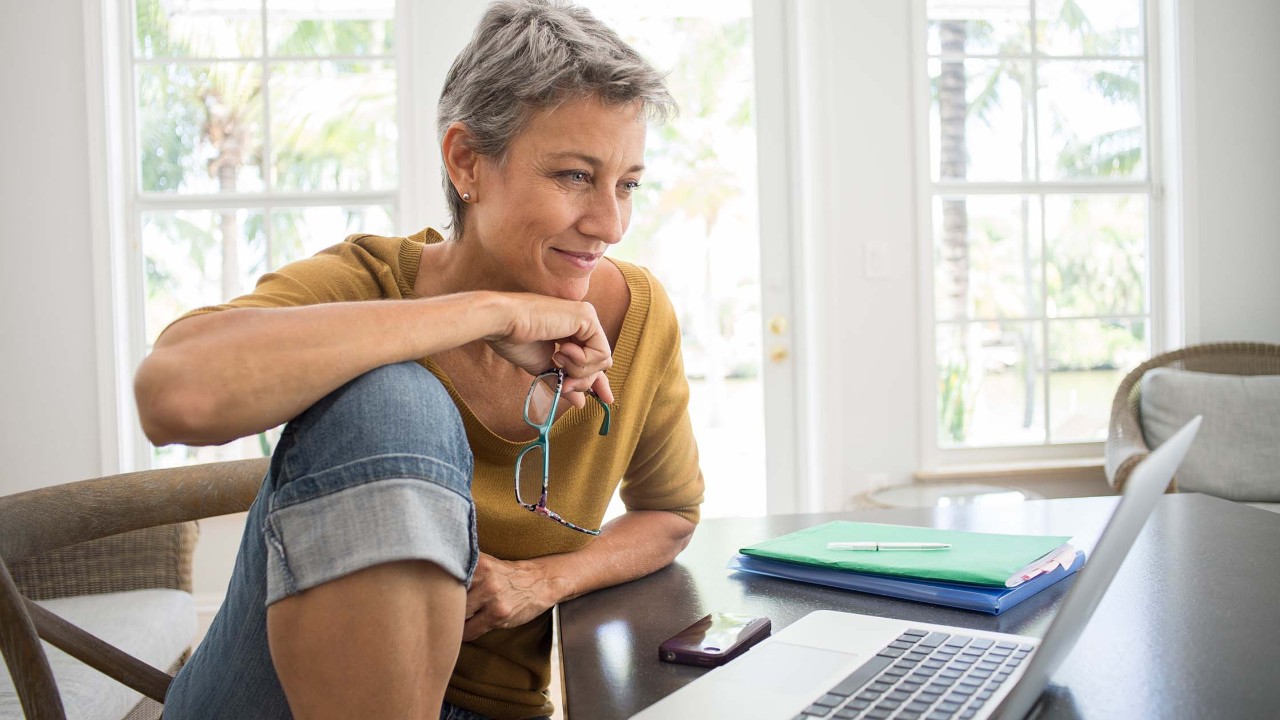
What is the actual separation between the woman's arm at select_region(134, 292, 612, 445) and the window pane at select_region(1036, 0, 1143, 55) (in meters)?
3.39

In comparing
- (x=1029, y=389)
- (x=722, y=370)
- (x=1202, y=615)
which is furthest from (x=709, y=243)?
(x=1202, y=615)

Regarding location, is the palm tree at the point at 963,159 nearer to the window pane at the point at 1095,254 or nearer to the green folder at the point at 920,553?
the window pane at the point at 1095,254

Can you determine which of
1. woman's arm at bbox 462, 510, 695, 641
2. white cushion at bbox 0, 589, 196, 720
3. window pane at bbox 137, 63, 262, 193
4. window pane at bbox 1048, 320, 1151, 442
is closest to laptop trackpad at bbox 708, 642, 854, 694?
woman's arm at bbox 462, 510, 695, 641

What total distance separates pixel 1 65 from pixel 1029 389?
3.79 metres

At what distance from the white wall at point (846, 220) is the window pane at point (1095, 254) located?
0.20 m

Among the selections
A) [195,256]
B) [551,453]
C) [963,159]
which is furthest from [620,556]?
[963,159]

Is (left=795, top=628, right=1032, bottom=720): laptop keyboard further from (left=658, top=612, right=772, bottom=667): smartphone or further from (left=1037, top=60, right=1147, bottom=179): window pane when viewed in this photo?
(left=1037, top=60, right=1147, bottom=179): window pane

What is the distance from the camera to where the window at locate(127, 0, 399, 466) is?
3.35 metres

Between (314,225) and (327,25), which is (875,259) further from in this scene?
(327,25)

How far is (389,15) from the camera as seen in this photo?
3375 millimetres

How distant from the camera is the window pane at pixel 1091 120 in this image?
3629 mm

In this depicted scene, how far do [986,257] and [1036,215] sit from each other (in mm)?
263

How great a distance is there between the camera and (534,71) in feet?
3.67

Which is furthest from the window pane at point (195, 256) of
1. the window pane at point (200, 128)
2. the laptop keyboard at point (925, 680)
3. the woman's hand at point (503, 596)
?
the laptop keyboard at point (925, 680)
